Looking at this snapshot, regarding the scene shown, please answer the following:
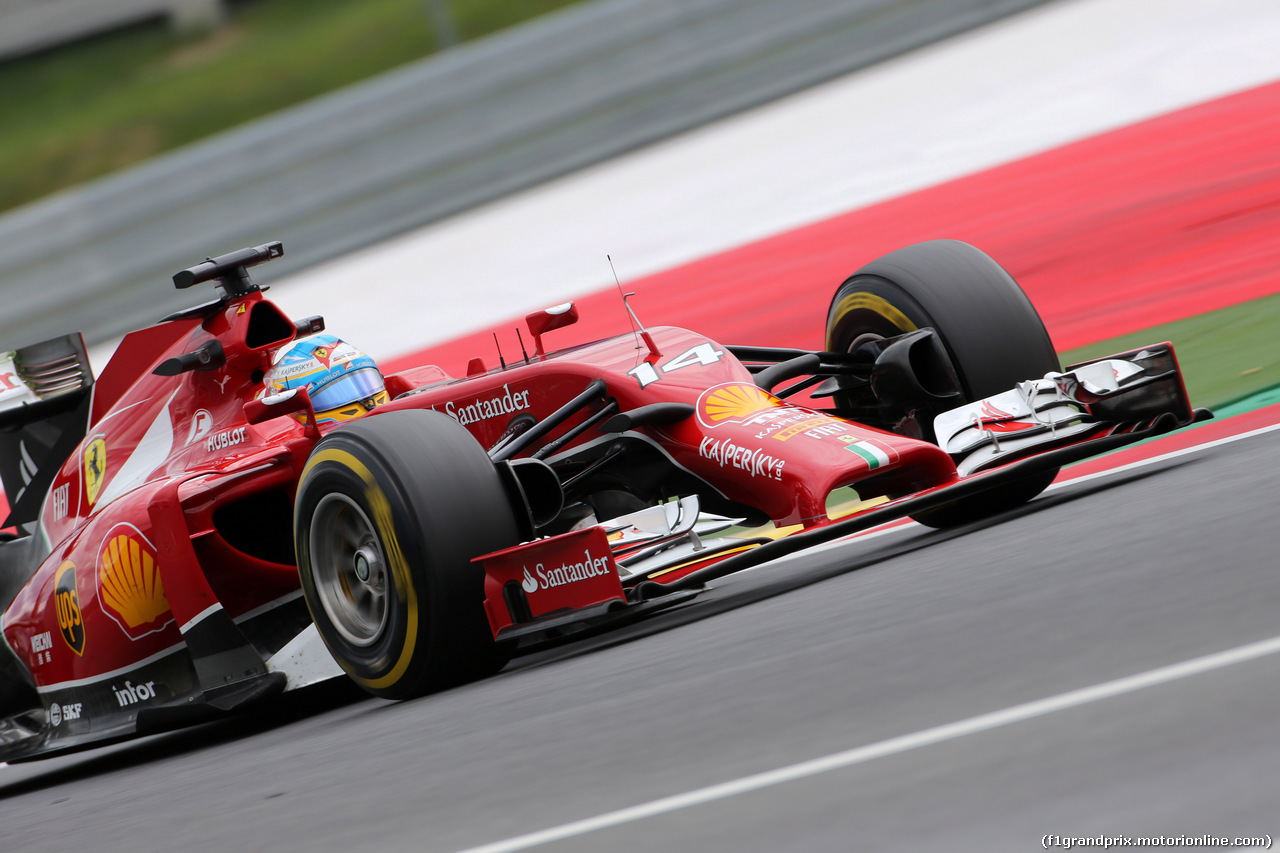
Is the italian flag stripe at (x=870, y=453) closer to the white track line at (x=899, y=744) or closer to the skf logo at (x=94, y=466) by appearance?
the white track line at (x=899, y=744)

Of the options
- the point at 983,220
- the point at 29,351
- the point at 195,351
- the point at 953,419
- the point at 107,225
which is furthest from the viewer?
the point at 107,225

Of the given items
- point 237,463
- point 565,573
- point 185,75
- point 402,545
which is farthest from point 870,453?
point 185,75

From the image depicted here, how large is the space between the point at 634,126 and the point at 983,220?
3.81 m

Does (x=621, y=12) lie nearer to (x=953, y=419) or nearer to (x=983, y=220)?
(x=983, y=220)

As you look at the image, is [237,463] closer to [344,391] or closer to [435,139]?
[344,391]

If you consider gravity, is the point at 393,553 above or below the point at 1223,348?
above

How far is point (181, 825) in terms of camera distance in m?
4.46

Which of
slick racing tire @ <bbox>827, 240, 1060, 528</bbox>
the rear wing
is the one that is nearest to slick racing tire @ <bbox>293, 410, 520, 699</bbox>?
slick racing tire @ <bbox>827, 240, 1060, 528</bbox>

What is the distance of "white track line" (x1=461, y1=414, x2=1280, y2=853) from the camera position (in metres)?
3.26

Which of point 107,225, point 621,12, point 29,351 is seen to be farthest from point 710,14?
point 29,351

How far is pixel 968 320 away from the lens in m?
6.23

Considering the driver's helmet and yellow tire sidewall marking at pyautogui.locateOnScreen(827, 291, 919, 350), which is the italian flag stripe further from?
the driver's helmet

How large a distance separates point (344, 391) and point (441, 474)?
155cm

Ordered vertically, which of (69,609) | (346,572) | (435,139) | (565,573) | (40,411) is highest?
(435,139)
